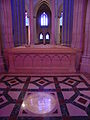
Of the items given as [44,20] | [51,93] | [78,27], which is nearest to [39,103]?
[51,93]

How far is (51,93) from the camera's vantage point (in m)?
2.47

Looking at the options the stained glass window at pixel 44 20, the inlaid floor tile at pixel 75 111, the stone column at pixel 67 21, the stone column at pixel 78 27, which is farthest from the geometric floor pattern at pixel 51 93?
the stained glass window at pixel 44 20

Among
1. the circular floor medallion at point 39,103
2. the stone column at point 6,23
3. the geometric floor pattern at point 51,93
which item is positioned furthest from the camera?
the stone column at point 6,23

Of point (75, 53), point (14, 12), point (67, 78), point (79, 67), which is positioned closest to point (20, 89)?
point (67, 78)

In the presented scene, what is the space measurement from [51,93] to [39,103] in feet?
1.41

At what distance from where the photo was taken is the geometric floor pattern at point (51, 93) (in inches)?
70.6

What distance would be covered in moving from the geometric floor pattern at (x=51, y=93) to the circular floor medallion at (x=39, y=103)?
0.23ft

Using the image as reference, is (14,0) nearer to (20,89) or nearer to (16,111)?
(20,89)

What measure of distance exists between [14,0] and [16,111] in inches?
146

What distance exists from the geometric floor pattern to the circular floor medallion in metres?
0.07

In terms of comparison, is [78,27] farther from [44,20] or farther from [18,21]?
[44,20]

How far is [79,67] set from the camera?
412 centimetres

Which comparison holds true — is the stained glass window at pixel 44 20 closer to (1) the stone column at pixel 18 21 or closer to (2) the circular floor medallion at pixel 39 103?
(1) the stone column at pixel 18 21

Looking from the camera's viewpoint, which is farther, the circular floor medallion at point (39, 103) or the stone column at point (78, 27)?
the stone column at point (78, 27)
